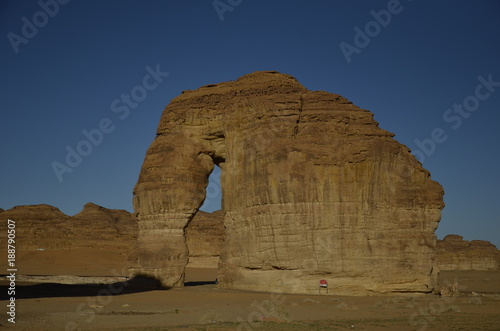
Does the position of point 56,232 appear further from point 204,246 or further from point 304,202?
point 304,202

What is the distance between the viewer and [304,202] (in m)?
30.4

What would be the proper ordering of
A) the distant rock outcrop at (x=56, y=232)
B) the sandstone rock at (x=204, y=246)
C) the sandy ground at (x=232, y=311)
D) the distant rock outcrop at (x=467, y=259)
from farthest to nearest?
the distant rock outcrop at (x=467, y=259), the sandstone rock at (x=204, y=246), the distant rock outcrop at (x=56, y=232), the sandy ground at (x=232, y=311)

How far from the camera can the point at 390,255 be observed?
29.9m

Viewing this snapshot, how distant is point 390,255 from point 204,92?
54.6 feet

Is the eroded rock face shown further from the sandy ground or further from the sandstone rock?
A: the sandstone rock

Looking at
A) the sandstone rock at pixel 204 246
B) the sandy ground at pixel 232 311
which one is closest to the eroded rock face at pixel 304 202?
the sandy ground at pixel 232 311

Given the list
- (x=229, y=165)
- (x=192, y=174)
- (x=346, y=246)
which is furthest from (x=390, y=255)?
(x=192, y=174)

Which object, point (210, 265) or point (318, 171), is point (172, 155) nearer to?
point (318, 171)

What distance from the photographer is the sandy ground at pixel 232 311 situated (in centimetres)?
1908

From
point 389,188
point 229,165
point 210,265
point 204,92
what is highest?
point 204,92

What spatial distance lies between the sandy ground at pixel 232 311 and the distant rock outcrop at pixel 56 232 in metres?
47.7

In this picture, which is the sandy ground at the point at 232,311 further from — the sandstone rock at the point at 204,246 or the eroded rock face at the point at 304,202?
the sandstone rock at the point at 204,246


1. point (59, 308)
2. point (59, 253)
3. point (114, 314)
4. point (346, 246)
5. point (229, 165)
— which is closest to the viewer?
point (114, 314)

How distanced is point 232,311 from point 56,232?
64501 millimetres
